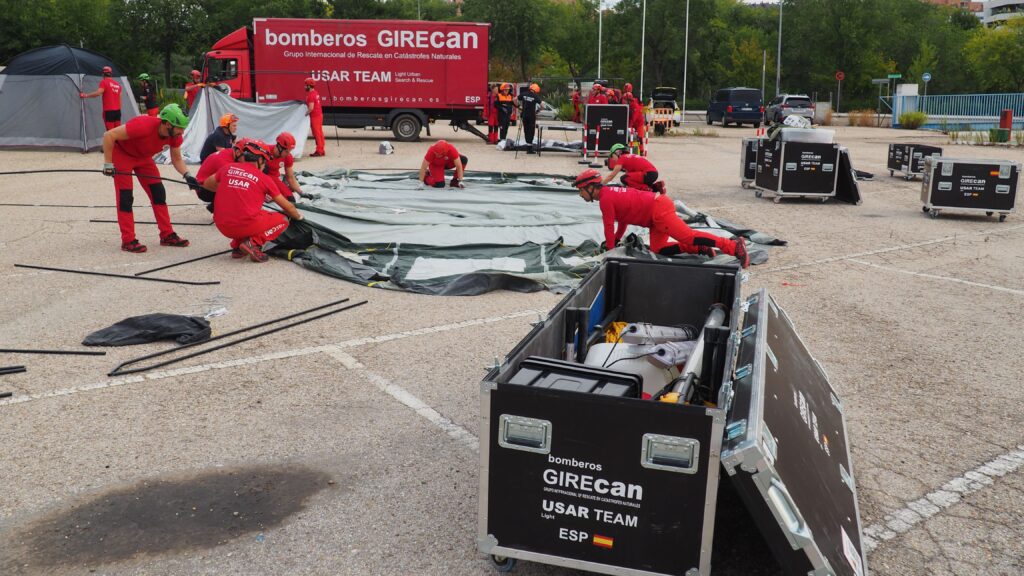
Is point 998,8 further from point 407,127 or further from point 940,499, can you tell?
point 940,499

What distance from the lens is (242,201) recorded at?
9.14 metres

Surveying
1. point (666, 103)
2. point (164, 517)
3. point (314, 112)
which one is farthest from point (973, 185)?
point (666, 103)

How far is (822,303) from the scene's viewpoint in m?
8.03

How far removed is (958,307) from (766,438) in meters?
5.75

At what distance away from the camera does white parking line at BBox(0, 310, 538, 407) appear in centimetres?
546

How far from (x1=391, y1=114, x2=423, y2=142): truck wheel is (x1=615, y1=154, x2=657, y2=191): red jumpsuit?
1492 centimetres

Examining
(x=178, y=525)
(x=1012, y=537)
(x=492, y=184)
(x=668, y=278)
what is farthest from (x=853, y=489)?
(x=492, y=184)

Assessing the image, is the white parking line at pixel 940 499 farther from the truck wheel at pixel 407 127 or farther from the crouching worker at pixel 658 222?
the truck wheel at pixel 407 127

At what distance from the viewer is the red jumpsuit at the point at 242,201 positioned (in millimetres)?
9156

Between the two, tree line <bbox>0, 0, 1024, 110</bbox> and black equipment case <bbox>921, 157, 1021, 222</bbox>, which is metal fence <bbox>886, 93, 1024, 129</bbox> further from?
black equipment case <bbox>921, 157, 1021, 222</bbox>

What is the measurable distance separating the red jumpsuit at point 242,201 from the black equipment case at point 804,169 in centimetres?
883

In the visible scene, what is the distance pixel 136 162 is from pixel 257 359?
469 cm

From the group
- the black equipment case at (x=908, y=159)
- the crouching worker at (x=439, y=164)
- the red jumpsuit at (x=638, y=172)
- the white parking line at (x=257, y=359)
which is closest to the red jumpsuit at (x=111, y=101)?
the crouching worker at (x=439, y=164)

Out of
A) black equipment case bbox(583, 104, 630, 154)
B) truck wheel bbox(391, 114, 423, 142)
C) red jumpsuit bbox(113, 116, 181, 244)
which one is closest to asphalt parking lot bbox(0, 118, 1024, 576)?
red jumpsuit bbox(113, 116, 181, 244)
